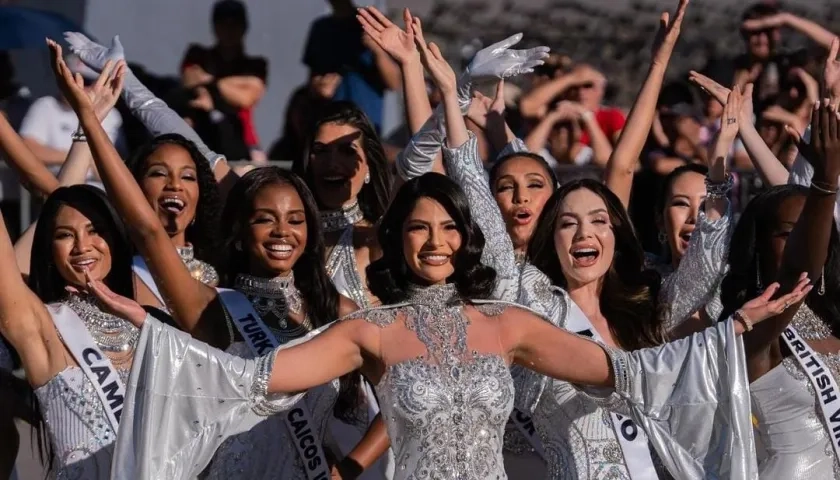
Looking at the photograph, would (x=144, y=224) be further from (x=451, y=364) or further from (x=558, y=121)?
(x=558, y=121)

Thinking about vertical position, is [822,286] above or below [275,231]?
below

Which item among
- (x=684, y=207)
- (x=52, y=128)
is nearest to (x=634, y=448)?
(x=684, y=207)

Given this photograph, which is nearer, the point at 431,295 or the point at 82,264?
the point at 431,295

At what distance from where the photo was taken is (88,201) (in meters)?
5.43

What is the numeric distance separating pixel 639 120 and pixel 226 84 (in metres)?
2.92

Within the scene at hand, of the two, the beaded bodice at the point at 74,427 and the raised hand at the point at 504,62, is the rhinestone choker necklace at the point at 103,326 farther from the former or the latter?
the raised hand at the point at 504,62

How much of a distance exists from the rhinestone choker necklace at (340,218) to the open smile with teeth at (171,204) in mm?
505

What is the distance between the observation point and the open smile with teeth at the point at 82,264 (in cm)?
533

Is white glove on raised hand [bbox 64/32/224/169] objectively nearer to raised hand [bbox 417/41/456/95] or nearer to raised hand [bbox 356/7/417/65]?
raised hand [bbox 356/7/417/65]

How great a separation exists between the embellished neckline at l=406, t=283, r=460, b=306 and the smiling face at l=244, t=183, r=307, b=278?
24.1 inches

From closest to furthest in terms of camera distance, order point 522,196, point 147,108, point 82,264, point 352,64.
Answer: point 82,264 → point 522,196 → point 147,108 → point 352,64

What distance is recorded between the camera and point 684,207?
6.41m

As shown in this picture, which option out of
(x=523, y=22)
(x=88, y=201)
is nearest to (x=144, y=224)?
(x=88, y=201)

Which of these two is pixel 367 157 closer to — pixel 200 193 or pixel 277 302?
pixel 200 193
